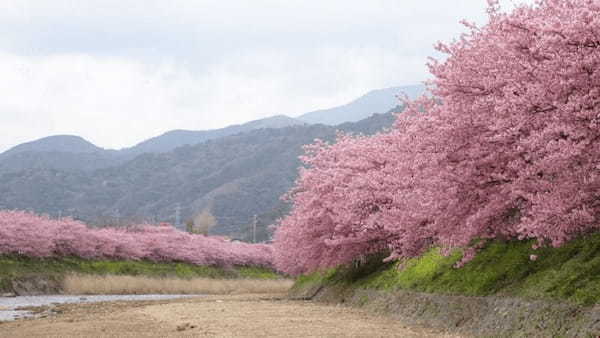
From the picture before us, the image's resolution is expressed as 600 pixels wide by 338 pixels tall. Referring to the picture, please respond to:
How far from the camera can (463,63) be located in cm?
1565

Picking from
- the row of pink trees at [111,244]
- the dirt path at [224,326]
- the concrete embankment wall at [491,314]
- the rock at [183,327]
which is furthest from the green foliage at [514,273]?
the row of pink trees at [111,244]

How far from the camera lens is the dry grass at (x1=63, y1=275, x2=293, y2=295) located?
50.8 metres

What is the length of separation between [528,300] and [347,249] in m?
16.6

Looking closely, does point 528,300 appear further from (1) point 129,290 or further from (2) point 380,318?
(1) point 129,290

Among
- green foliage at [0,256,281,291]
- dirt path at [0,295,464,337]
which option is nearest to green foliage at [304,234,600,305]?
dirt path at [0,295,464,337]

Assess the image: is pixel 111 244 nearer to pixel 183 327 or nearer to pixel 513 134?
pixel 183 327

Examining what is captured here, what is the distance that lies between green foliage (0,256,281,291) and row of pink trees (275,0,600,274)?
3720 cm

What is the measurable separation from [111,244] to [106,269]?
4107 millimetres

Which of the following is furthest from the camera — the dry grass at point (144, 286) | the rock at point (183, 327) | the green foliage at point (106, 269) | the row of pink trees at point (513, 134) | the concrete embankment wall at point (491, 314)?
the green foliage at point (106, 269)

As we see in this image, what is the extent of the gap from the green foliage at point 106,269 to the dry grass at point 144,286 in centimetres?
270

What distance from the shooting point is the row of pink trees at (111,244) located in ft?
182

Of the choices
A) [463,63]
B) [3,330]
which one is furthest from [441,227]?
[3,330]

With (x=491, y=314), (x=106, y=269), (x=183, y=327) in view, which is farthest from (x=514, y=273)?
(x=106, y=269)

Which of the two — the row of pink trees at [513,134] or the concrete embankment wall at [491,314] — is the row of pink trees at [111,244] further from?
the row of pink trees at [513,134]
